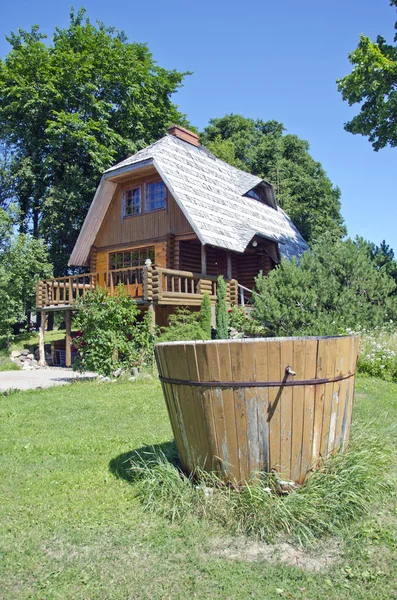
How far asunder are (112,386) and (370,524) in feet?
25.9

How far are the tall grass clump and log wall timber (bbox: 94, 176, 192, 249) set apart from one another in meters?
15.1

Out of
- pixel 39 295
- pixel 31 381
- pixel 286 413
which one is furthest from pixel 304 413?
pixel 39 295

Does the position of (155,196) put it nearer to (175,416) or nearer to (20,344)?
(20,344)

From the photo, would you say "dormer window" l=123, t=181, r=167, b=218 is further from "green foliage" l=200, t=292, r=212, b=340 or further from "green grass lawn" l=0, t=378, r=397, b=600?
"green grass lawn" l=0, t=378, r=397, b=600

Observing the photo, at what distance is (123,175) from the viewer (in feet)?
63.5

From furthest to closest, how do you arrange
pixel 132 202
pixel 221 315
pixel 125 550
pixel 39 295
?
pixel 132 202 < pixel 39 295 < pixel 221 315 < pixel 125 550

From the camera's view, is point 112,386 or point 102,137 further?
point 102,137

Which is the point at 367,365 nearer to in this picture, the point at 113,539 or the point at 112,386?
the point at 112,386

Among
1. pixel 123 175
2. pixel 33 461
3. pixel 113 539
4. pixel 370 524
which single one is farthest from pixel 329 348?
pixel 123 175

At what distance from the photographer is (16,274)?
72.8ft

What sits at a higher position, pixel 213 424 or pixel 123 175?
pixel 123 175

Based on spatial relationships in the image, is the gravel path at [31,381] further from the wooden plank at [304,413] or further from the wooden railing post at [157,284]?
the wooden plank at [304,413]

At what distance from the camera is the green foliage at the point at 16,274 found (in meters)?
20.7

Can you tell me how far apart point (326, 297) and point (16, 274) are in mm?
15105
